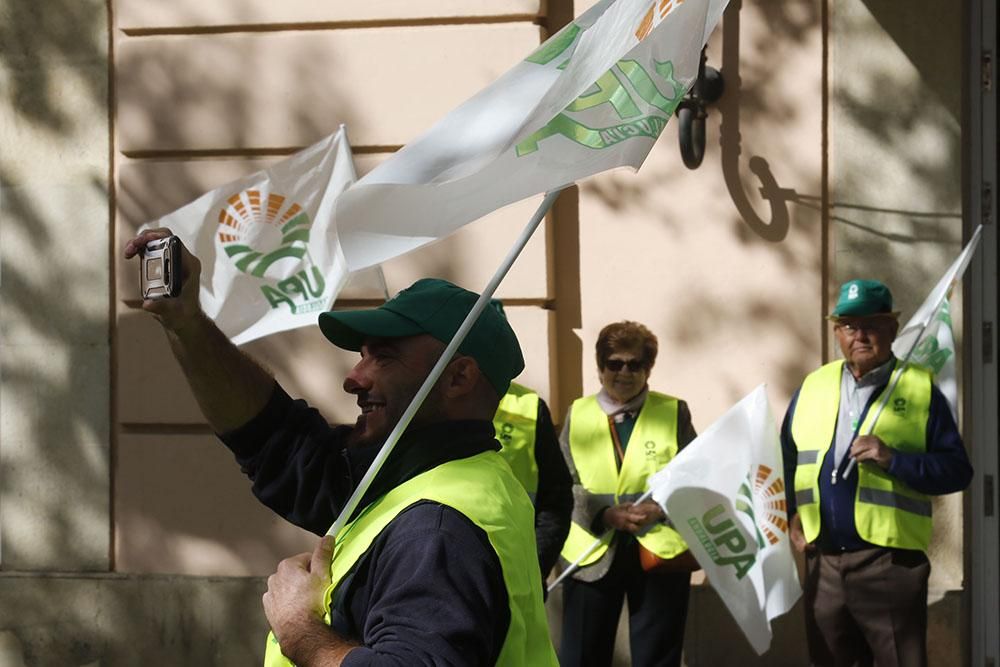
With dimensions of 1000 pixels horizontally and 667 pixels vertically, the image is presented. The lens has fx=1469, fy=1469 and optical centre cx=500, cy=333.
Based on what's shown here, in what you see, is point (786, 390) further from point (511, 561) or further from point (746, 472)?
point (511, 561)

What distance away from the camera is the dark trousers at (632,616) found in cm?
548

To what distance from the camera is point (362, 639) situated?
7.25ft

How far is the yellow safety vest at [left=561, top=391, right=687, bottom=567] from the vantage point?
18.1 feet

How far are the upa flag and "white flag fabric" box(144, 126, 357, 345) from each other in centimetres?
222

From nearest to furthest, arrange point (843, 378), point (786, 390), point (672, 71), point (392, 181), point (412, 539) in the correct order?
point (412, 539) → point (392, 181) → point (672, 71) → point (843, 378) → point (786, 390)

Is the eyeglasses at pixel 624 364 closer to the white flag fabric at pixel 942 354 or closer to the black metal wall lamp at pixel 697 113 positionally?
the white flag fabric at pixel 942 354

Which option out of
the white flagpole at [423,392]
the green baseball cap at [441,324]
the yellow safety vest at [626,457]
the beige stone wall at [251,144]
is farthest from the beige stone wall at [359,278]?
the white flagpole at [423,392]

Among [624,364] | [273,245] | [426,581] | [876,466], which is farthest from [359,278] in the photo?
[426,581]

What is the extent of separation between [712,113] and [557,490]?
2.27 meters

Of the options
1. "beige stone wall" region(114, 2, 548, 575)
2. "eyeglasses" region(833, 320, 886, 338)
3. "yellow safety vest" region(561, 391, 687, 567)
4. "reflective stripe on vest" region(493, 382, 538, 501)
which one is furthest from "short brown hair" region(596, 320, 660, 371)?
"beige stone wall" region(114, 2, 548, 575)

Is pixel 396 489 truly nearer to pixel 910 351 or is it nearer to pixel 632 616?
pixel 632 616

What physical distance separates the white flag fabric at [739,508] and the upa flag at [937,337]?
0.59 meters

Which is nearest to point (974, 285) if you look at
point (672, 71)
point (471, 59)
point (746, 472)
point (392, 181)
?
point (746, 472)

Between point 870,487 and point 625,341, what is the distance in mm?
1042
